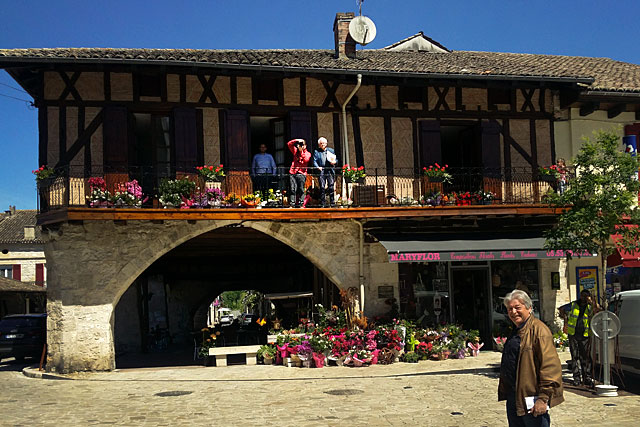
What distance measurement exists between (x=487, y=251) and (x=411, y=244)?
5.62ft

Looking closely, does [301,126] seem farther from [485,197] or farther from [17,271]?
[17,271]

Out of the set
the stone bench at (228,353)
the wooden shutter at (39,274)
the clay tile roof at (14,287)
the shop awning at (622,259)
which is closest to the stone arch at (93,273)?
the stone bench at (228,353)

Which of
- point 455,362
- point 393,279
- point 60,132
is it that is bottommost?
point 455,362

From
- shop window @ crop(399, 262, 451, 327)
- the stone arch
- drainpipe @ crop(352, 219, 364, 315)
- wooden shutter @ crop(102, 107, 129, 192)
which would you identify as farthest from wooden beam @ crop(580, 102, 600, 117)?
wooden shutter @ crop(102, 107, 129, 192)

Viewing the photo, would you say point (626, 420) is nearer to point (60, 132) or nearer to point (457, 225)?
point (457, 225)

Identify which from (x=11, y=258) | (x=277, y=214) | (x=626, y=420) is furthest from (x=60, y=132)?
(x=11, y=258)

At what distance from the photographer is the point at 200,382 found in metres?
12.3

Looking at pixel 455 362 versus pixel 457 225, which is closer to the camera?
pixel 455 362

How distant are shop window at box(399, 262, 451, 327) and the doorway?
31cm

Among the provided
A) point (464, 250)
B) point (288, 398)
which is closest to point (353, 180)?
point (464, 250)

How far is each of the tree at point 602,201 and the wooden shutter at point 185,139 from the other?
7789 mm

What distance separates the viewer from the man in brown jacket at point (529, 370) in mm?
5031

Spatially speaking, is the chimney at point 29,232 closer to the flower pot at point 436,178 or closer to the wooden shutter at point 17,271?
the wooden shutter at point 17,271

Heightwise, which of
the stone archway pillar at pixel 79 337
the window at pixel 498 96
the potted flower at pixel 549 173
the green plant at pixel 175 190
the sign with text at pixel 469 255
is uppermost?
the window at pixel 498 96
